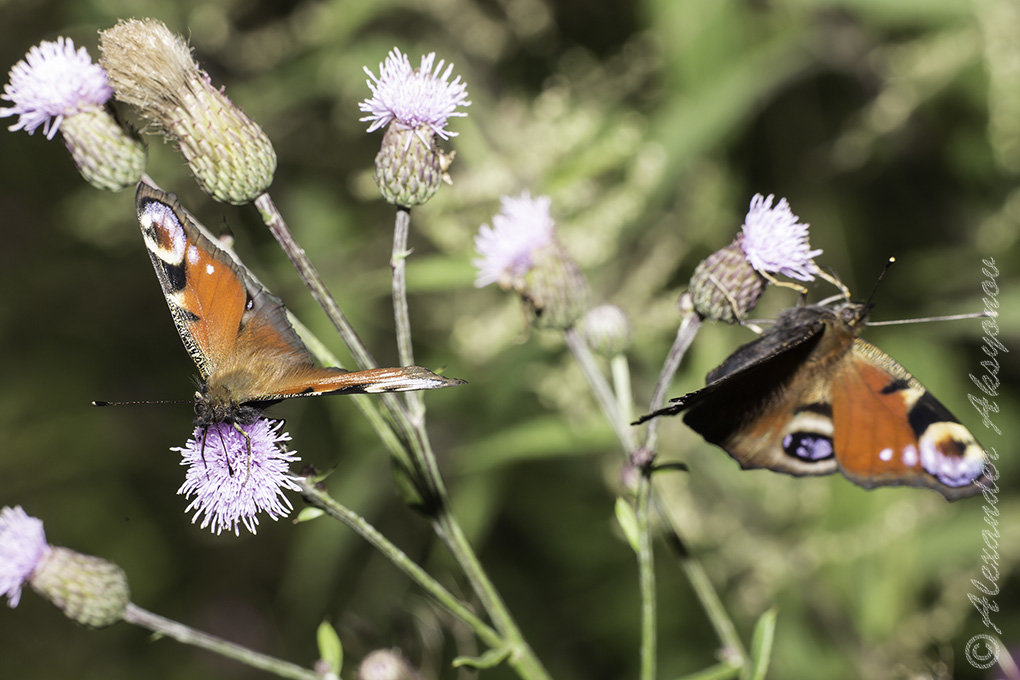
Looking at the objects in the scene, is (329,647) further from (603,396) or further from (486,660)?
(603,396)

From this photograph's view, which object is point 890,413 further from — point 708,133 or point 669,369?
point 708,133

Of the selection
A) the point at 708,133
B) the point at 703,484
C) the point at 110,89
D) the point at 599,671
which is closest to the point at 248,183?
the point at 110,89

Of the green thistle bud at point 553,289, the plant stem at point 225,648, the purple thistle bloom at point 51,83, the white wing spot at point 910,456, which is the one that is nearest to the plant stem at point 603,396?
the green thistle bud at point 553,289

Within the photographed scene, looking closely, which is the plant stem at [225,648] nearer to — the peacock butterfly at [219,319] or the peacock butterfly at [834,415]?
the peacock butterfly at [219,319]

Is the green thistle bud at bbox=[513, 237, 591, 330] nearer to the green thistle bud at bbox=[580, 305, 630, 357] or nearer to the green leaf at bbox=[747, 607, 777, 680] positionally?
the green thistle bud at bbox=[580, 305, 630, 357]

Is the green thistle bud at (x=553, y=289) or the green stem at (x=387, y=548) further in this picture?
the green thistle bud at (x=553, y=289)

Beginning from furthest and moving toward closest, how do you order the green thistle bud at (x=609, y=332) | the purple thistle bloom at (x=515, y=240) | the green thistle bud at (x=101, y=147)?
the green thistle bud at (x=609, y=332) < the purple thistle bloom at (x=515, y=240) < the green thistle bud at (x=101, y=147)
